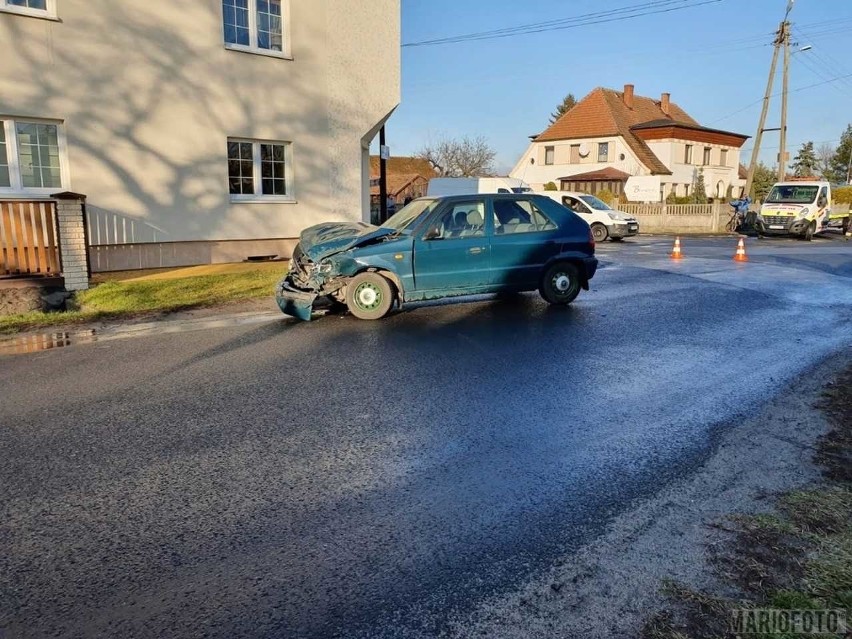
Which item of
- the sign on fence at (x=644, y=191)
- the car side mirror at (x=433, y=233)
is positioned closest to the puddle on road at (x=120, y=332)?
the car side mirror at (x=433, y=233)

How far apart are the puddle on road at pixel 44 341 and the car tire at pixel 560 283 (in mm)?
6558

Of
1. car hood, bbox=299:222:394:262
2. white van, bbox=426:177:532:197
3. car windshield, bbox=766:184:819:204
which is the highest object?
white van, bbox=426:177:532:197

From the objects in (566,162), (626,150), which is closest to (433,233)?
(626,150)

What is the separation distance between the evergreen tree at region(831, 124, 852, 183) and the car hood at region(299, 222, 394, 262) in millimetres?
106606

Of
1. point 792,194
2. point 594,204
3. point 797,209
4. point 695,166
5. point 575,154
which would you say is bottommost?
point 797,209

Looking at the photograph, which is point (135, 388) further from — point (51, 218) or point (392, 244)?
point (51, 218)

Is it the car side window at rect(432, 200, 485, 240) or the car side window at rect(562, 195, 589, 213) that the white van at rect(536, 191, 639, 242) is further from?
the car side window at rect(432, 200, 485, 240)

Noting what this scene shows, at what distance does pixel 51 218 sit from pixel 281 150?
249 inches

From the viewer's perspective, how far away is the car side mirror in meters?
9.72

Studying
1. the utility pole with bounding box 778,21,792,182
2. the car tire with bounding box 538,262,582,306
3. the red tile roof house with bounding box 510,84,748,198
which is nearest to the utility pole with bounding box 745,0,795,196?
the utility pole with bounding box 778,21,792,182

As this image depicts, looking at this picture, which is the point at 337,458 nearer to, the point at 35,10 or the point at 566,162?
the point at 35,10

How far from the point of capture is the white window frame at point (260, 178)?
636 inches

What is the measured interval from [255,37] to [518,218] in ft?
31.1

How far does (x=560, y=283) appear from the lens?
10672 mm
